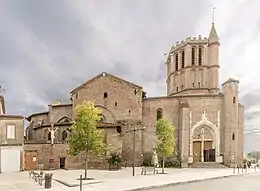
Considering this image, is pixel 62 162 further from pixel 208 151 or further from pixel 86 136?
pixel 208 151

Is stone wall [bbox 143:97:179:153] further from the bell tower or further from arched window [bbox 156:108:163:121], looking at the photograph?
the bell tower

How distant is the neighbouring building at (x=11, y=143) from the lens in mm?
43938

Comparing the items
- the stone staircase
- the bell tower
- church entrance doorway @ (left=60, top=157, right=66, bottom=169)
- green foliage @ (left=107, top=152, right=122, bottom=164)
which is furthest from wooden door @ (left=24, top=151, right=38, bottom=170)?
the bell tower

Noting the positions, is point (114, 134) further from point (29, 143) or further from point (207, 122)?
point (207, 122)

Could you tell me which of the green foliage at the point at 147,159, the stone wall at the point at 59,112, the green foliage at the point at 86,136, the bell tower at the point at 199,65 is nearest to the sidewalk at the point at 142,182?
the green foliage at the point at 86,136

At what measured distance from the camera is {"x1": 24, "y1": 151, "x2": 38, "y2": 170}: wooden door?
150ft

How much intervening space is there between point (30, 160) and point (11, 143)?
308 cm

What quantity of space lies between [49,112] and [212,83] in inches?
1168

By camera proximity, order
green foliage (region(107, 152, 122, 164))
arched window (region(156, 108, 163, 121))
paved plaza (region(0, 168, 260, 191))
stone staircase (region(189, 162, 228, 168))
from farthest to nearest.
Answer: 1. arched window (region(156, 108, 163, 121))
2. stone staircase (region(189, 162, 228, 168))
3. green foliage (region(107, 152, 122, 164))
4. paved plaza (region(0, 168, 260, 191))

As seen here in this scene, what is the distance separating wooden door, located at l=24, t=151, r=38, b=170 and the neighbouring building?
2.50 feet

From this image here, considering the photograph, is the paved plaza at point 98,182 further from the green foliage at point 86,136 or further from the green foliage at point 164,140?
the green foliage at point 164,140

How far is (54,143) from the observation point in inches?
1844

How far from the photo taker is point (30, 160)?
45906 millimetres

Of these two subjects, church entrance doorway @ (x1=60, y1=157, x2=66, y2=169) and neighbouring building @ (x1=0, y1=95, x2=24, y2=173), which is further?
church entrance doorway @ (x1=60, y1=157, x2=66, y2=169)
